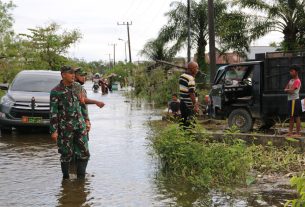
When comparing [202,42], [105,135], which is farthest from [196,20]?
[105,135]

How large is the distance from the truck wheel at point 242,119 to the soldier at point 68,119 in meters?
5.91

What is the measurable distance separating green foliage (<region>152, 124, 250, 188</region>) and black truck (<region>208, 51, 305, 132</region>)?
436cm

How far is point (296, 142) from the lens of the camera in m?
9.84

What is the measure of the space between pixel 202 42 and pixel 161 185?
99.1 feet

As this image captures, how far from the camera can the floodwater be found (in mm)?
6516

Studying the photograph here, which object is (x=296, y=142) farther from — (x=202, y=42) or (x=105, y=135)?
(x=202, y=42)

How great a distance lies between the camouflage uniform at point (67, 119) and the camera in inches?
296

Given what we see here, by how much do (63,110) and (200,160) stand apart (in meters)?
2.19

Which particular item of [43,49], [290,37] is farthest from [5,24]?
[290,37]

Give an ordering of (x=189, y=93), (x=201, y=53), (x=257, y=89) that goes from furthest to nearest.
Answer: (x=201, y=53)
(x=257, y=89)
(x=189, y=93)

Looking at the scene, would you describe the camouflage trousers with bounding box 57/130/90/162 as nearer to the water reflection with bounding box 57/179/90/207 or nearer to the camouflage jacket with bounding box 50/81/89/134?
the camouflage jacket with bounding box 50/81/89/134

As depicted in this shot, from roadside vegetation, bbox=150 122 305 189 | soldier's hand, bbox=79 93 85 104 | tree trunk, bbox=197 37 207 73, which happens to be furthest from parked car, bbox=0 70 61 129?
tree trunk, bbox=197 37 207 73

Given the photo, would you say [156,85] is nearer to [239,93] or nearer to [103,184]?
[239,93]

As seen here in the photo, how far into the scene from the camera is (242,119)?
12.7m
